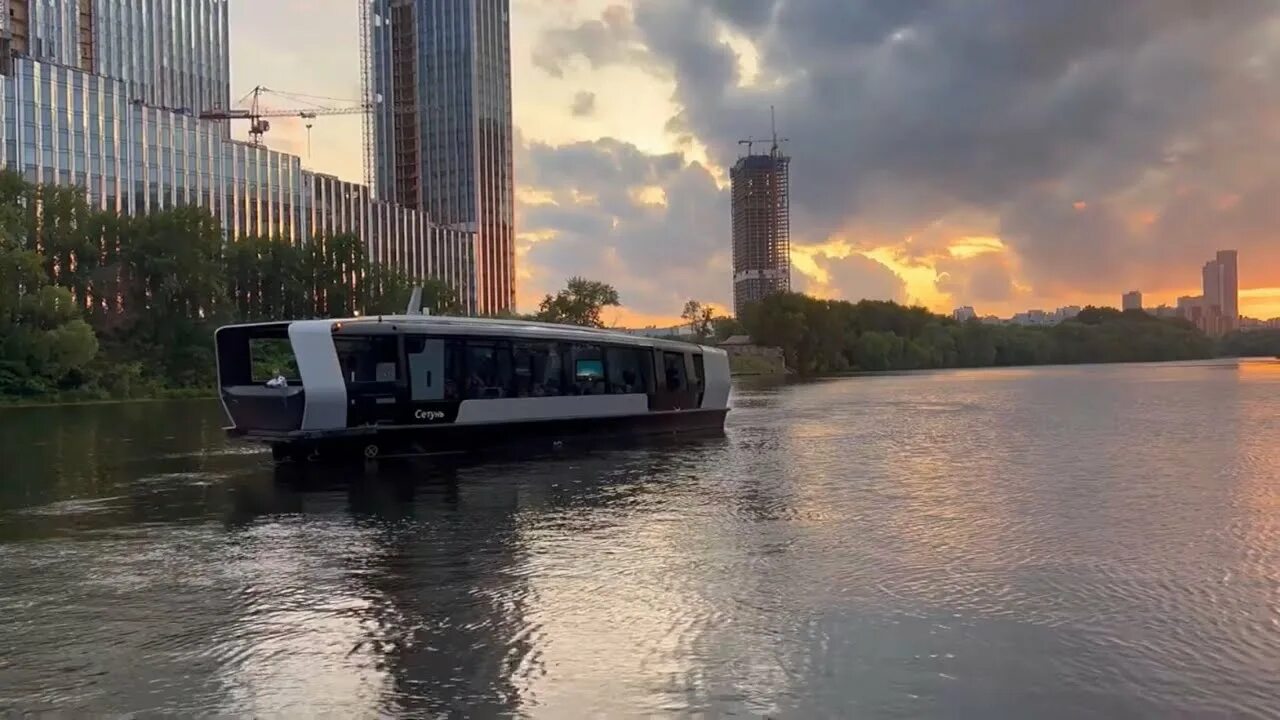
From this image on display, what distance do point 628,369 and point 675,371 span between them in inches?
99.2

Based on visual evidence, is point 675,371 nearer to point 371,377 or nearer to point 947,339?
point 371,377

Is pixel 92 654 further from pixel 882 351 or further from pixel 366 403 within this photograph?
pixel 882 351

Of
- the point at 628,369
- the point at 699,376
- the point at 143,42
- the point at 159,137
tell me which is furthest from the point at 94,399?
the point at 143,42

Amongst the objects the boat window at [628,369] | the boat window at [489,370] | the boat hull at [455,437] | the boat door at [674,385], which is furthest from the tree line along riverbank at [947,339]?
the boat window at [489,370]

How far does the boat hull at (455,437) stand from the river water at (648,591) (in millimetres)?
808

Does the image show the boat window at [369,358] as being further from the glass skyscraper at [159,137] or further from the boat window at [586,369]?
the glass skyscraper at [159,137]

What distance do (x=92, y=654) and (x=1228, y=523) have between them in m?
13.2

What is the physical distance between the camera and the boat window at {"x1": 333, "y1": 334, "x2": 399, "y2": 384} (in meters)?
19.5

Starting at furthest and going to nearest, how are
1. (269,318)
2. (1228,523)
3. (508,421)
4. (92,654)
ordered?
(269,318) → (508,421) → (1228,523) → (92,654)

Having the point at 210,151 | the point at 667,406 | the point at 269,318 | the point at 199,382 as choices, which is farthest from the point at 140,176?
the point at 667,406

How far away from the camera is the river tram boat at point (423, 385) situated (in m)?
19.1

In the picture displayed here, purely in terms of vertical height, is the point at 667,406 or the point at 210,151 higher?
the point at 210,151

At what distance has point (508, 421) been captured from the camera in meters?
22.4

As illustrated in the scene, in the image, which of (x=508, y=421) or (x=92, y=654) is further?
(x=508, y=421)
